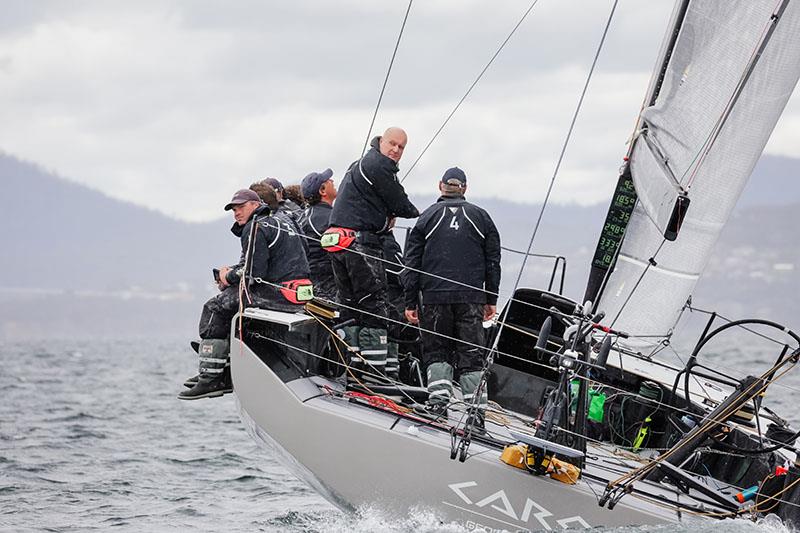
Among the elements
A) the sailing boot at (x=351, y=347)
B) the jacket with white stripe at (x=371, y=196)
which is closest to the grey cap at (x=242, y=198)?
the jacket with white stripe at (x=371, y=196)

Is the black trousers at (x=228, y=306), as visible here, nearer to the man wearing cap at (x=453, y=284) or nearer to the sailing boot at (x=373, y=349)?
the sailing boot at (x=373, y=349)

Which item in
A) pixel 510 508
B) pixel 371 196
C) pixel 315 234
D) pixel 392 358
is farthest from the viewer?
pixel 315 234

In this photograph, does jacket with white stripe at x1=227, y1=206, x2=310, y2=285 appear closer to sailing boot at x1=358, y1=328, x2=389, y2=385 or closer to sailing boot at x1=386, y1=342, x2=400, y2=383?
sailing boot at x1=358, y1=328, x2=389, y2=385

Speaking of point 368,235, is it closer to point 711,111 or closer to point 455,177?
point 455,177

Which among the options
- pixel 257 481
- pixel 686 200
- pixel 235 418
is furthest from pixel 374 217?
pixel 235 418

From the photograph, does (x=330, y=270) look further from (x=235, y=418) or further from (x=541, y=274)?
(x=541, y=274)

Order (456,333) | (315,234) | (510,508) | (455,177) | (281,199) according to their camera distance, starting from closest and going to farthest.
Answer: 1. (510,508)
2. (456,333)
3. (455,177)
4. (315,234)
5. (281,199)

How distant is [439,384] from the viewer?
646 cm

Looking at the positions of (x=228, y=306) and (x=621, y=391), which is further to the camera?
(x=228, y=306)

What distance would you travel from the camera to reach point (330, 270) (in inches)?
300

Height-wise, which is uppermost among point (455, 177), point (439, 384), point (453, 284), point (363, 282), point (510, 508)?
point (455, 177)

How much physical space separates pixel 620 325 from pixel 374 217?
2.39 m

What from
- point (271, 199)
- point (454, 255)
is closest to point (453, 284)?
point (454, 255)

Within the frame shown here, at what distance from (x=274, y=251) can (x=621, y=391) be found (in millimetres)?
2082
